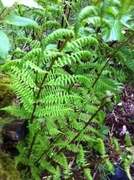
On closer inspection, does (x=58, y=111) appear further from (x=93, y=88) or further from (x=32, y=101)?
(x=93, y=88)

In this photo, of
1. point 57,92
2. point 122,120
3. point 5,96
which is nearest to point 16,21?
point 57,92

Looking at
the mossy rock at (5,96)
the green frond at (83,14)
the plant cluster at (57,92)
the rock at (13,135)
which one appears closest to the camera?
the green frond at (83,14)

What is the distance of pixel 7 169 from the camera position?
198 centimetres

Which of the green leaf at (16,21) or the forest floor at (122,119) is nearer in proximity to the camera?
the green leaf at (16,21)

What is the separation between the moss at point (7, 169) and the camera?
192 cm

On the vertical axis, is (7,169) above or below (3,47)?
below

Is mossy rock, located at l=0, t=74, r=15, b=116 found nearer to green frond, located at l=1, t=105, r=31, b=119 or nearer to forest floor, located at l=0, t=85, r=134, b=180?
green frond, located at l=1, t=105, r=31, b=119

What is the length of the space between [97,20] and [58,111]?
620mm

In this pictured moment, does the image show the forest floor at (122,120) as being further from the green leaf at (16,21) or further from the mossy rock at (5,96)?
the green leaf at (16,21)

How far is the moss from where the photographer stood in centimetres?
192

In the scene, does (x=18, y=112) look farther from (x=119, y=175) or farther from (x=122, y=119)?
(x=122, y=119)

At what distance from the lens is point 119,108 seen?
134 inches

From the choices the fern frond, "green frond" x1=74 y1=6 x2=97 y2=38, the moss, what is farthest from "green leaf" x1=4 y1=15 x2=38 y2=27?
→ the moss

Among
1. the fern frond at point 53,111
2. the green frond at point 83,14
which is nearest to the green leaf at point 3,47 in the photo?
the green frond at point 83,14
